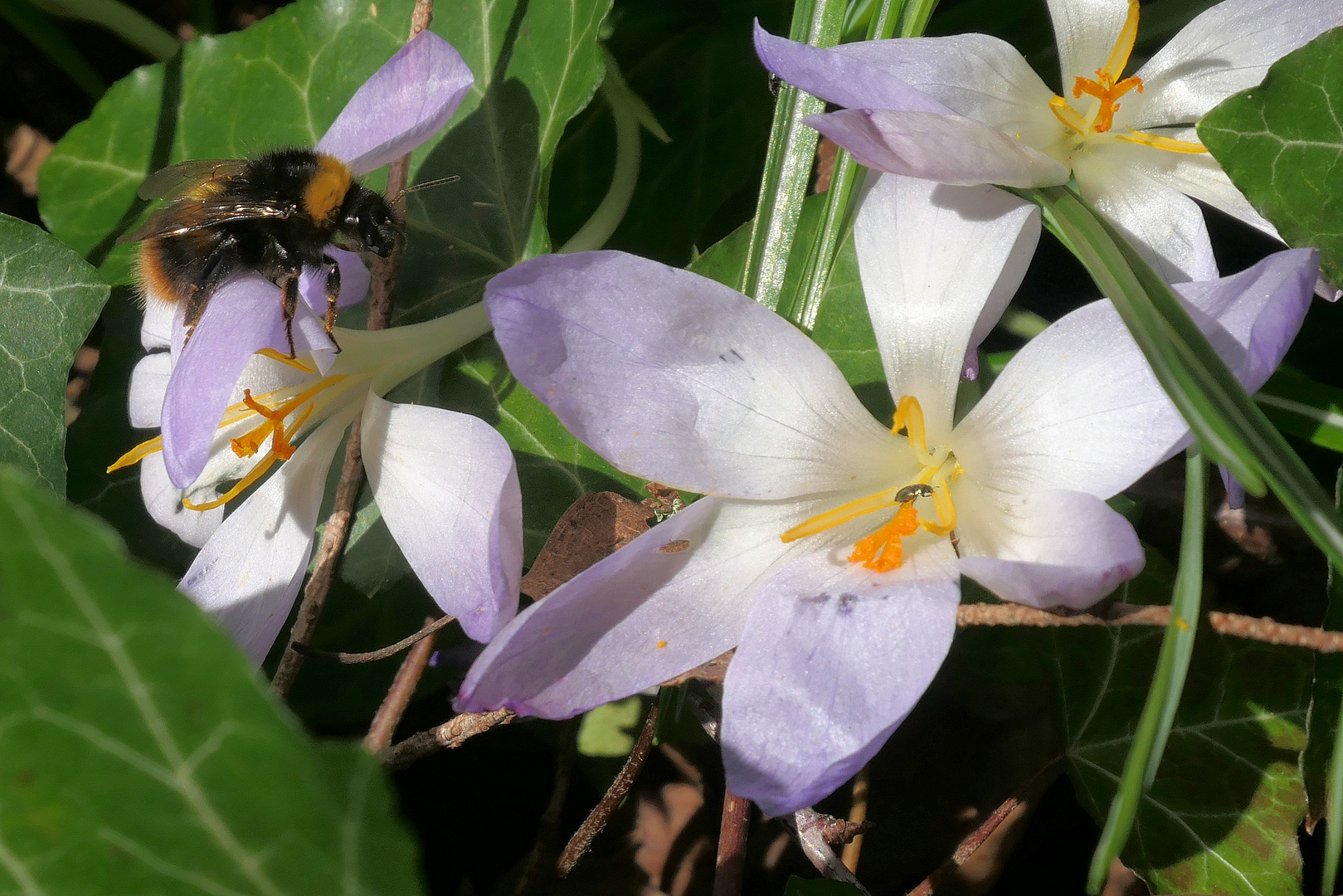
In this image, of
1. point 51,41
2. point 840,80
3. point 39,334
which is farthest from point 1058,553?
point 51,41

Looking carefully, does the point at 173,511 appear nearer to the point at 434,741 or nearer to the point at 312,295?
the point at 312,295

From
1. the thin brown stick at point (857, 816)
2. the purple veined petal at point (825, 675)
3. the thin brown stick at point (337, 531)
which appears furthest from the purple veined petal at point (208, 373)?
the thin brown stick at point (857, 816)

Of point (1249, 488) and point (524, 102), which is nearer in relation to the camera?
point (1249, 488)

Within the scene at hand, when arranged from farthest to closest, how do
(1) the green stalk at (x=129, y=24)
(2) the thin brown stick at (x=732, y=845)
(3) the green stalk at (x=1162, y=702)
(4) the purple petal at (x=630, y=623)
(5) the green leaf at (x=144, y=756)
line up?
(1) the green stalk at (x=129, y=24) → (2) the thin brown stick at (x=732, y=845) → (4) the purple petal at (x=630, y=623) → (3) the green stalk at (x=1162, y=702) → (5) the green leaf at (x=144, y=756)

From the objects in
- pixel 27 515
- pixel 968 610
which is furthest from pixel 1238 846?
pixel 27 515

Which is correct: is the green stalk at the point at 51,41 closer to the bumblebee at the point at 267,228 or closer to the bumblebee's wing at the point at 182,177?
the bumblebee's wing at the point at 182,177

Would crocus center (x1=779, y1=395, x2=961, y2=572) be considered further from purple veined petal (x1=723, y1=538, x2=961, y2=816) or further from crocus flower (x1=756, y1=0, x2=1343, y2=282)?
crocus flower (x1=756, y1=0, x2=1343, y2=282)

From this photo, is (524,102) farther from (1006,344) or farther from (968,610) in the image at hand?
(968,610)
